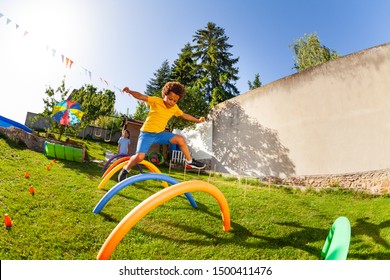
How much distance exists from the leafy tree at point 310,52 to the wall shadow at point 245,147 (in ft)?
40.3

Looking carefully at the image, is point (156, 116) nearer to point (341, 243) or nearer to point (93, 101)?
point (341, 243)

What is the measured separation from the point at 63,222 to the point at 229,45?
26.1m

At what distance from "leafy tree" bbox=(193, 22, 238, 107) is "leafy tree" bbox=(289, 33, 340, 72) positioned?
6.20 m

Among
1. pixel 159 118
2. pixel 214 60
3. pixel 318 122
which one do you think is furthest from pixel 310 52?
pixel 159 118

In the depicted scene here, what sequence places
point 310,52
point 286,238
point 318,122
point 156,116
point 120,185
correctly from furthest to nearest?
point 310,52 → point 318,122 → point 156,116 → point 120,185 → point 286,238

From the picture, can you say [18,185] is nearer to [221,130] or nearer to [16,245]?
[16,245]

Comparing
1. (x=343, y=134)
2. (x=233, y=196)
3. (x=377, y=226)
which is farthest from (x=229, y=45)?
(x=377, y=226)

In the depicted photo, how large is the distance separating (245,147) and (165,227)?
11.5 metres

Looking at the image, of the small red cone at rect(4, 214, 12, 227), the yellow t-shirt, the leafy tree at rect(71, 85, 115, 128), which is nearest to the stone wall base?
the yellow t-shirt

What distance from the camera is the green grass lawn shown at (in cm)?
329

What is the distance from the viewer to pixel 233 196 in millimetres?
7238

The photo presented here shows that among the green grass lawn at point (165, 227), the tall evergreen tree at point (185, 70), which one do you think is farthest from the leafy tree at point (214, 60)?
the green grass lawn at point (165, 227)

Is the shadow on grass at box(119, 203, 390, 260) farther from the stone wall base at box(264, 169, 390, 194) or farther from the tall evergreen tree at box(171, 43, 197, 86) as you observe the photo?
the tall evergreen tree at box(171, 43, 197, 86)

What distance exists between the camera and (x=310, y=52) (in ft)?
82.1
